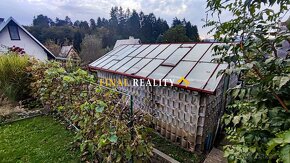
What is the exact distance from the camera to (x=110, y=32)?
34281 millimetres

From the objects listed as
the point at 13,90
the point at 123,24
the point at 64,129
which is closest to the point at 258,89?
the point at 64,129

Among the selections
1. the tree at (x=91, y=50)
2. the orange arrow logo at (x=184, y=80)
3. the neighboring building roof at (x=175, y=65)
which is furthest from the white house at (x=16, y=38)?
the orange arrow logo at (x=184, y=80)

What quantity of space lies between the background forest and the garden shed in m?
16.9

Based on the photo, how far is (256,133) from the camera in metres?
1.21

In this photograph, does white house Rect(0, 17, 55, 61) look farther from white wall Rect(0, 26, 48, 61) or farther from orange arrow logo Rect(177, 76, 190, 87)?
orange arrow logo Rect(177, 76, 190, 87)

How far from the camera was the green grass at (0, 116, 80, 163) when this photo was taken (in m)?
3.67

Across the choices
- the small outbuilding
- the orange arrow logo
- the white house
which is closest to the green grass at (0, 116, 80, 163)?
the orange arrow logo

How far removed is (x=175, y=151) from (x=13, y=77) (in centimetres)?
644

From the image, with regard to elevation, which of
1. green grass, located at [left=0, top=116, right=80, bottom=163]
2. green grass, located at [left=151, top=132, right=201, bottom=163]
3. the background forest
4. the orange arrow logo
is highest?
the background forest

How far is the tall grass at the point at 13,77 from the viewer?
243 inches

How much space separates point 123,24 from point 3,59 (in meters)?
35.5

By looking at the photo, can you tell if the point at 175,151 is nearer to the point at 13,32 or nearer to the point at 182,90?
the point at 182,90

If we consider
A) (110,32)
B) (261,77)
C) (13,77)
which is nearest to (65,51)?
(110,32)

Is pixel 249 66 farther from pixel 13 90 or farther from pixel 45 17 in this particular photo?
pixel 45 17
